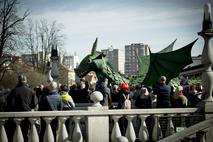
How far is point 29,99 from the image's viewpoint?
8.35 m

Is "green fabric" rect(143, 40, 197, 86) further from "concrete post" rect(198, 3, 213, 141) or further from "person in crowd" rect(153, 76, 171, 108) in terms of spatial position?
"concrete post" rect(198, 3, 213, 141)

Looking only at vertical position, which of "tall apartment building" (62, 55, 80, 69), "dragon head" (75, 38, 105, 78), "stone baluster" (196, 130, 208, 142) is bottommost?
"stone baluster" (196, 130, 208, 142)

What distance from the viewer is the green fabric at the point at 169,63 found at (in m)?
16.9

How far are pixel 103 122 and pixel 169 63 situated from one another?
10.3 metres

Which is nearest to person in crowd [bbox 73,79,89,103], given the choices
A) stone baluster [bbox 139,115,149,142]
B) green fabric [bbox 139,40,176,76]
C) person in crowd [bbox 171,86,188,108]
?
person in crowd [bbox 171,86,188,108]

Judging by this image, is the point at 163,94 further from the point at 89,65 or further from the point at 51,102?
the point at 89,65

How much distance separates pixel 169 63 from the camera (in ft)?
58.3

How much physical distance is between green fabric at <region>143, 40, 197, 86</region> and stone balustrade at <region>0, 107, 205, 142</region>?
8.49 m

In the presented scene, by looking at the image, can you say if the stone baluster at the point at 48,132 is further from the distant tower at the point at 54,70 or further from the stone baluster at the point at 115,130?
the distant tower at the point at 54,70

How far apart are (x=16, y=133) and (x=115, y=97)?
263 inches

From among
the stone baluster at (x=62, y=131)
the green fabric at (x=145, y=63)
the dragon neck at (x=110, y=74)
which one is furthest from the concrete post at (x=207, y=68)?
the green fabric at (x=145, y=63)

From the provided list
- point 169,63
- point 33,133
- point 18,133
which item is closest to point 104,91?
point 33,133

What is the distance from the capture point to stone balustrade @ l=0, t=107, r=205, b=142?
750 centimetres

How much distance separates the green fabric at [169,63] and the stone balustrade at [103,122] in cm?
849
